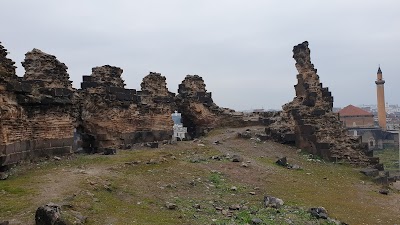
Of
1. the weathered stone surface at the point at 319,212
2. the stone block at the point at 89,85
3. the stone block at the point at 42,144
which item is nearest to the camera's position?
the weathered stone surface at the point at 319,212

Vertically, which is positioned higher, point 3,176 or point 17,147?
point 17,147

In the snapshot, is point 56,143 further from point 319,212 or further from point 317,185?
point 319,212

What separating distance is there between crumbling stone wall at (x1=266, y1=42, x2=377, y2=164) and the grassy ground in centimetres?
193

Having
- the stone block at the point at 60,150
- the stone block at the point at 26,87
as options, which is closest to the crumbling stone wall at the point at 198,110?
the stone block at the point at 60,150

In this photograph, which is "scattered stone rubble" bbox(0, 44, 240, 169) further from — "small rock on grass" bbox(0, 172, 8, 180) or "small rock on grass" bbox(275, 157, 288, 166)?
"small rock on grass" bbox(275, 157, 288, 166)

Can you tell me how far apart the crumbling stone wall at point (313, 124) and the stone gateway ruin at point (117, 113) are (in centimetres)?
4

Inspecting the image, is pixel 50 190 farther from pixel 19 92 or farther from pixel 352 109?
pixel 352 109

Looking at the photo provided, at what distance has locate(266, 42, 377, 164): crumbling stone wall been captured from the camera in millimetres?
18156

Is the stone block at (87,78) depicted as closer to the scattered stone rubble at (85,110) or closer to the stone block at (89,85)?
the scattered stone rubble at (85,110)

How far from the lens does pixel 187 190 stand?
10875 millimetres

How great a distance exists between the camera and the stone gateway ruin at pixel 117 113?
12.2 meters

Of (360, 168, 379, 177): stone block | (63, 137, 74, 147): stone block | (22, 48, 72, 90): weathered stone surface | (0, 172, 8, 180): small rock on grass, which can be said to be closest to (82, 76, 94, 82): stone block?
(22, 48, 72, 90): weathered stone surface

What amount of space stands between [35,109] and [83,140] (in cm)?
370

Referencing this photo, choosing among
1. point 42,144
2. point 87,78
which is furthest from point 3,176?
point 87,78
